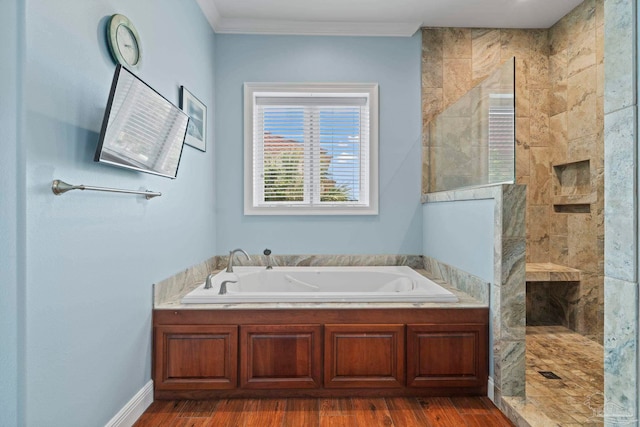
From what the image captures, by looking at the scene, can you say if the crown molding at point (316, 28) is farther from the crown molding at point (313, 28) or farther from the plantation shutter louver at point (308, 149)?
the plantation shutter louver at point (308, 149)

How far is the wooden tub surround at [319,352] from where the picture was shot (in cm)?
231

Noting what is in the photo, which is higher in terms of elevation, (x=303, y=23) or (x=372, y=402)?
(x=303, y=23)

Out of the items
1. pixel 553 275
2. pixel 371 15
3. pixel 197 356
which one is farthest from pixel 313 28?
pixel 553 275

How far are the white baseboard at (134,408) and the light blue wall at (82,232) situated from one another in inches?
1.4

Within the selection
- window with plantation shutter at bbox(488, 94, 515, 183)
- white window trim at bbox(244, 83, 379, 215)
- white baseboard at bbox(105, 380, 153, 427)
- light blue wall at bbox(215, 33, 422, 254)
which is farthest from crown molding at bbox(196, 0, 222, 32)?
white baseboard at bbox(105, 380, 153, 427)

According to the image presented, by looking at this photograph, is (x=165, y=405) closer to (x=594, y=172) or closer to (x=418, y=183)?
(x=418, y=183)

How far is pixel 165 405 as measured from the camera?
2252 millimetres

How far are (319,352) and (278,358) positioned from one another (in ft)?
0.84

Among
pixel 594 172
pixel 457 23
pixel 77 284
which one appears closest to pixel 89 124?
pixel 77 284

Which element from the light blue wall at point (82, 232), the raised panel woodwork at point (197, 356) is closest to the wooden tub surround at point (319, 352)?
the raised panel woodwork at point (197, 356)

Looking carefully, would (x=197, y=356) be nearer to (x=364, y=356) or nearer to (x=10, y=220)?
(x=364, y=356)

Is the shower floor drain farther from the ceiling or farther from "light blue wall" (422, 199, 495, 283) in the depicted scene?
the ceiling

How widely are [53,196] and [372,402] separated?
200cm

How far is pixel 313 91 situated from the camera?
3.47 meters
